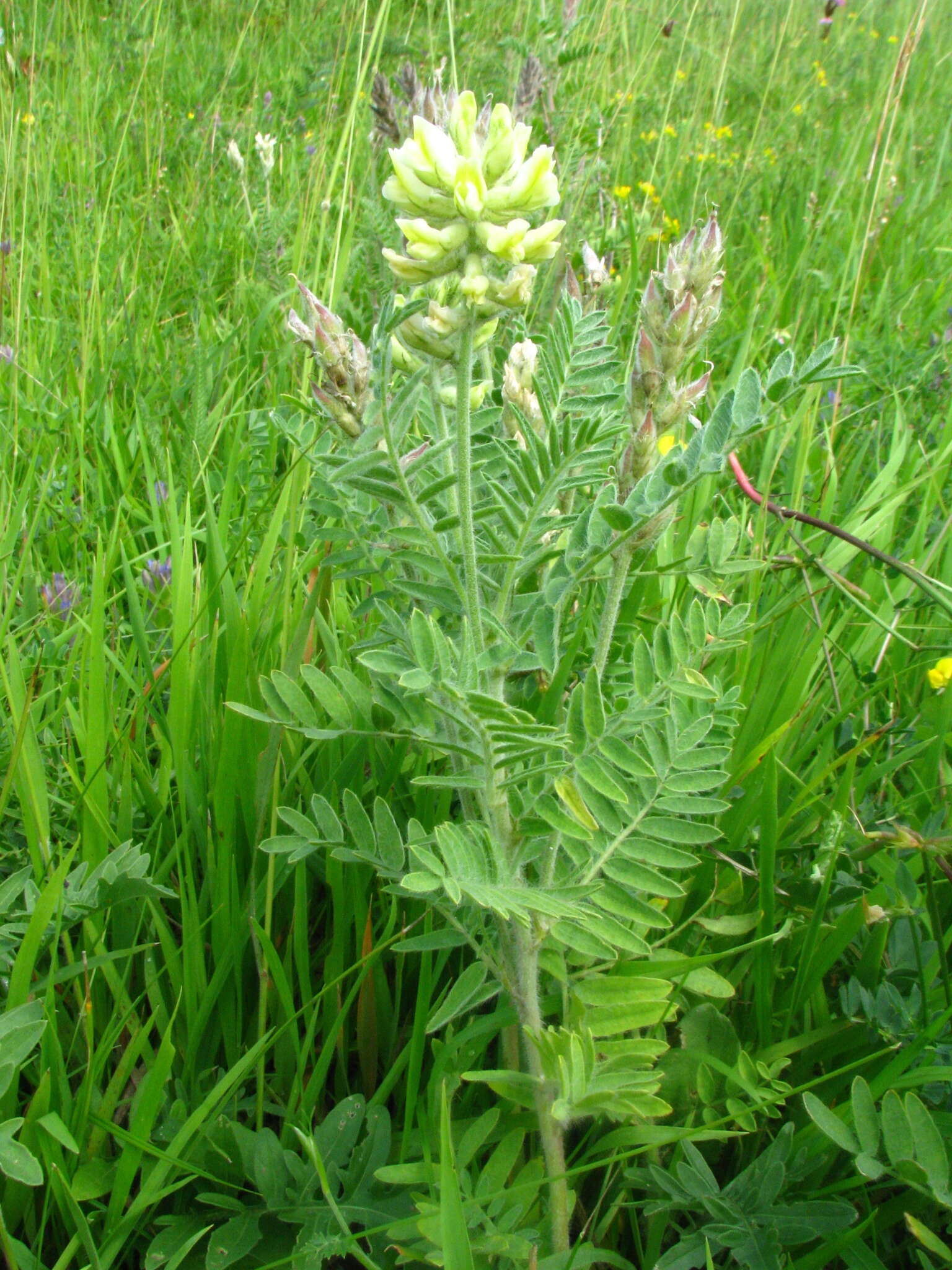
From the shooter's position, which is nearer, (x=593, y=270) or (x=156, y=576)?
(x=593, y=270)

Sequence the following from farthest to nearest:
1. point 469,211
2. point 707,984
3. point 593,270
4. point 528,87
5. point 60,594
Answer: point 528,87 → point 60,594 → point 593,270 → point 707,984 → point 469,211

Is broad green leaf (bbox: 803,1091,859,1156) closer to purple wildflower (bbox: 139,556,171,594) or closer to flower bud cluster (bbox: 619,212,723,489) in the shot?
flower bud cluster (bbox: 619,212,723,489)

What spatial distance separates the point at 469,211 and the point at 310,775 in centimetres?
79

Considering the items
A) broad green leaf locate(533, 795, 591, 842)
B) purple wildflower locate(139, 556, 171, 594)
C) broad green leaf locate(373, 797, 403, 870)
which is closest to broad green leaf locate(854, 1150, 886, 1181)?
broad green leaf locate(533, 795, 591, 842)

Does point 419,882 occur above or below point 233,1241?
above

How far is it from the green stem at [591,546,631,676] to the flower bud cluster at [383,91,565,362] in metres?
0.25

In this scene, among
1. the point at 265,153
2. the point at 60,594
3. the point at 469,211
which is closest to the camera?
the point at 469,211

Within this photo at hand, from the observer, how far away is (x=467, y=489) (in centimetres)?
75

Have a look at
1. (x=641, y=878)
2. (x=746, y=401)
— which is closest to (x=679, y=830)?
(x=641, y=878)

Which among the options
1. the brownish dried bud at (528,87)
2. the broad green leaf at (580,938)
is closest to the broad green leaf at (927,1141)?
the broad green leaf at (580,938)

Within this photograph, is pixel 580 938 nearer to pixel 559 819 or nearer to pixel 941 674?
pixel 559 819

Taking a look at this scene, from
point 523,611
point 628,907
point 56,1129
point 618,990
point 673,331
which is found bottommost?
point 56,1129

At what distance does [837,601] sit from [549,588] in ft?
3.02

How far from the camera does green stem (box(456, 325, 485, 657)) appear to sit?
0.73 meters
